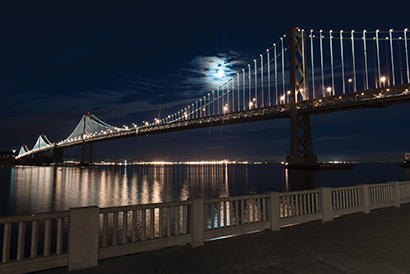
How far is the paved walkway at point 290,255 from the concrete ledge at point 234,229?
0.44 ft

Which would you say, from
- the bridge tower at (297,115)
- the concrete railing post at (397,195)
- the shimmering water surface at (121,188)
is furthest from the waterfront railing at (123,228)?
the bridge tower at (297,115)

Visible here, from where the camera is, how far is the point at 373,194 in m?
9.76

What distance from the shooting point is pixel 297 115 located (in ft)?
223

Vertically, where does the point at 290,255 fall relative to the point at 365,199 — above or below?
below

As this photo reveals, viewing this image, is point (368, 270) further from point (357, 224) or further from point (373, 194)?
point (373, 194)

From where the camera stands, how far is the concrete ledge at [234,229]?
598 cm

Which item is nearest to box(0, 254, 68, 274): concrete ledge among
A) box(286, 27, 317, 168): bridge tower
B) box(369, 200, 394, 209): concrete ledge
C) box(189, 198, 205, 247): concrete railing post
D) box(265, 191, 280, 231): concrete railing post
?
box(189, 198, 205, 247): concrete railing post

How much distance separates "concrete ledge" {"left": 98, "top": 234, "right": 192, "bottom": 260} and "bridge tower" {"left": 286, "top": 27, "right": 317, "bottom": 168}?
64677mm

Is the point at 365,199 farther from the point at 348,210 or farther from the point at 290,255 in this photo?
the point at 290,255

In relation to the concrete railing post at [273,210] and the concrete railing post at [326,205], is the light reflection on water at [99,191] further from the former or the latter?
the concrete railing post at [326,205]

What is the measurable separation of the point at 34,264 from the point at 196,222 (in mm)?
2807

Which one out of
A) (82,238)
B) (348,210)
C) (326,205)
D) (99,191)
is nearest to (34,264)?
(82,238)

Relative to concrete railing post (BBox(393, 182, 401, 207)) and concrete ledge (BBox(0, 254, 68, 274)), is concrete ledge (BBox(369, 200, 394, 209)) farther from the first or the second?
concrete ledge (BBox(0, 254, 68, 274))

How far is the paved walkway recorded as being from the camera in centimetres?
452
